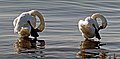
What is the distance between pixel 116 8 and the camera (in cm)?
1795

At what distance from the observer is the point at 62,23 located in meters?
15.7

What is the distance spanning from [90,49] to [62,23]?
3127 mm

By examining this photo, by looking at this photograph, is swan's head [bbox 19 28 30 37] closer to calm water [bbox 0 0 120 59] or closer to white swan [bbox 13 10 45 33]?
white swan [bbox 13 10 45 33]

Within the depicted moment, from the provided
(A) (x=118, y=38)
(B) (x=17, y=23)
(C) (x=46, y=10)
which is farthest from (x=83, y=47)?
(C) (x=46, y=10)

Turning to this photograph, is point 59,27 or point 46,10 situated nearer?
point 59,27

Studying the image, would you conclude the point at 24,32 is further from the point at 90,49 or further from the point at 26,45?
the point at 90,49

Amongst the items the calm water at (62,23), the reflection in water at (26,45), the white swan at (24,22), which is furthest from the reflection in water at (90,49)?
the white swan at (24,22)

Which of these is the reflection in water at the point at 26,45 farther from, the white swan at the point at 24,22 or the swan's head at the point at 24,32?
the white swan at the point at 24,22

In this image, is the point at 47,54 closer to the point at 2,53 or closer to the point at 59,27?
the point at 2,53

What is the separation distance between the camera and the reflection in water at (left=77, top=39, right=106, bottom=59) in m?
11.8

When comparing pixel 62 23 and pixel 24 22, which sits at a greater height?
pixel 24 22

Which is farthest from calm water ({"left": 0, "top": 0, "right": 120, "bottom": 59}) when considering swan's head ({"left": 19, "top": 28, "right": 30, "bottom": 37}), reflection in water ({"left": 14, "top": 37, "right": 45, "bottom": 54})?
swan's head ({"left": 19, "top": 28, "right": 30, "bottom": 37})

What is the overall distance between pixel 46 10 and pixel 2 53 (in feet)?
19.7

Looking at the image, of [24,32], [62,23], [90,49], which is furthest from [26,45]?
[62,23]
